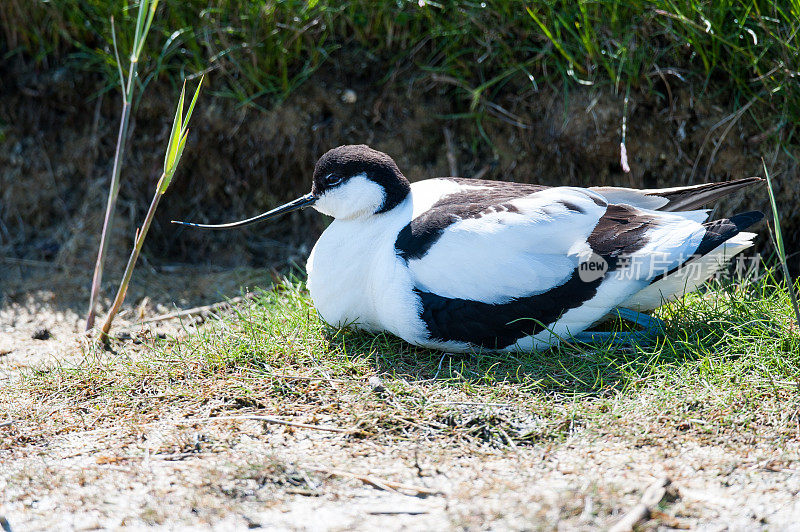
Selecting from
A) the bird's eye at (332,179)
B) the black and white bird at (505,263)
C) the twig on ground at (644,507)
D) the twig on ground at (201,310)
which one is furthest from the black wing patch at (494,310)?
the twig on ground at (201,310)

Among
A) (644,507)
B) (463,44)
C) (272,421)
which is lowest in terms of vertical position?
(272,421)

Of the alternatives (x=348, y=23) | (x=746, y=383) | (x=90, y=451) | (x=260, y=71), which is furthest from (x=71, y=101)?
(x=746, y=383)

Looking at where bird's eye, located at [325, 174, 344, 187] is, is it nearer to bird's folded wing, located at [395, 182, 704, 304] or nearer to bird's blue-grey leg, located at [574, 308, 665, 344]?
bird's folded wing, located at [395, 182, 704, 304]

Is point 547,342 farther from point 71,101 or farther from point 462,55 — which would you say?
point 71,101

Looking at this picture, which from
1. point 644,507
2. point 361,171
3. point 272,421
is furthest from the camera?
point 361,171

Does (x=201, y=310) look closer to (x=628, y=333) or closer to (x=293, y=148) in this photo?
(x=293, y=148)

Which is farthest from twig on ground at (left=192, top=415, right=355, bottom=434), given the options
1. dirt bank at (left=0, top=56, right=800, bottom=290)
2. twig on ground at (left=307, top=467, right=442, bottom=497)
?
dirt bank at (left=0, top=56, right=800, bottom=290)

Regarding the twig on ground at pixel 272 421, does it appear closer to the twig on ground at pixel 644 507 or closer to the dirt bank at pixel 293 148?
the twig on ground at pixel 644 507

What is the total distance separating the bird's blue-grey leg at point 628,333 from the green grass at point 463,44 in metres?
1.56

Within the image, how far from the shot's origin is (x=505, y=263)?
3.14 meters

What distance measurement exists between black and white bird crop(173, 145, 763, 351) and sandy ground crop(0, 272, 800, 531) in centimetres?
62

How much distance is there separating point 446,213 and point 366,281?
460 millimetres

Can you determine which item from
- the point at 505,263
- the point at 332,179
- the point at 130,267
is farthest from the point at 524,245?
the point at 130,267

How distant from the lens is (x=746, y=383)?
294 centimetres
